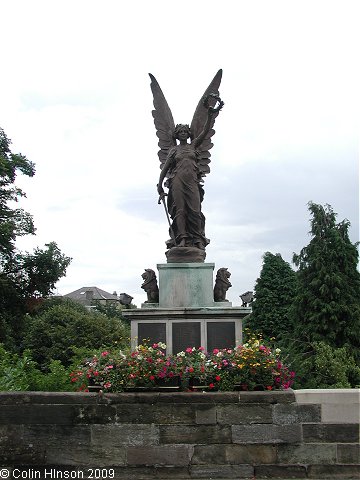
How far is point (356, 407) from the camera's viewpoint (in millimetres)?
6215

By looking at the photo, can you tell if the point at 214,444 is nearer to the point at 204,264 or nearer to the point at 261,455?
the point at 261,455

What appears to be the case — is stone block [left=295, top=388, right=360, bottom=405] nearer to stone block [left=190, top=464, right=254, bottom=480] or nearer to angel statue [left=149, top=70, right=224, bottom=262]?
stone block [left=190, top=464, right=254, bottom=480]

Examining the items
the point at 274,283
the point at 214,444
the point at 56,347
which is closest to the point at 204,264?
the point at 214,444

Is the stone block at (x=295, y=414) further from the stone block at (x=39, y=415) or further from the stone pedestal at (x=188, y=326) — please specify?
the stone pedestal at (x=188, y=326)

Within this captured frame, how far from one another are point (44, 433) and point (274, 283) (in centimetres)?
3178

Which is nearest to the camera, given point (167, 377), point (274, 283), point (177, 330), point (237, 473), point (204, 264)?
point (237, 473)

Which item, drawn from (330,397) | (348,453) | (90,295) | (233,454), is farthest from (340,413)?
(90,295)

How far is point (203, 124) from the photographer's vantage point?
36.9 ft

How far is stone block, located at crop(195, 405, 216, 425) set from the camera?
20.5 ft

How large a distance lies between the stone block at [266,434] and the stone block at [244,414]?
0.24 feet

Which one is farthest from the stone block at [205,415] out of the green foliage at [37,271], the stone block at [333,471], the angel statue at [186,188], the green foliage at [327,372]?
the green foliage at [37,271]

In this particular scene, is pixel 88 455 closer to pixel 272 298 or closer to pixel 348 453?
pixel 348 453

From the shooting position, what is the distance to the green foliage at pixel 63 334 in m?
30.9

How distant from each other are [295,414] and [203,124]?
6.63 meters
